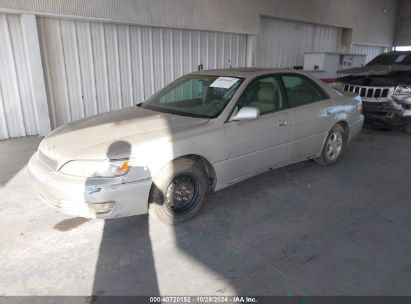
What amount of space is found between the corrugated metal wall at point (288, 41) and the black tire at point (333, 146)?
20.3 ft

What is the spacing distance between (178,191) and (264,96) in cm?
165

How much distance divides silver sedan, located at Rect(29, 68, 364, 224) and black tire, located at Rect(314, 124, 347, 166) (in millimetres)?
46

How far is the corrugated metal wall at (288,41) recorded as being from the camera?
1085 centimetres

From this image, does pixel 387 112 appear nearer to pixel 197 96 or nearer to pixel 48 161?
pixel 197 96

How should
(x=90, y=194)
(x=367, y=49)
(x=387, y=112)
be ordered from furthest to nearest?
(x=367, y=49), (x=387, y=112), (x=90, y=194)

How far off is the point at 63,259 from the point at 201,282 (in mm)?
1238

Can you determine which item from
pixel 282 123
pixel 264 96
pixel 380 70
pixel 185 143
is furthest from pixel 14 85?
pixel 380 70

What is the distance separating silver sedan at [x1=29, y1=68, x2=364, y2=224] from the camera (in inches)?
115

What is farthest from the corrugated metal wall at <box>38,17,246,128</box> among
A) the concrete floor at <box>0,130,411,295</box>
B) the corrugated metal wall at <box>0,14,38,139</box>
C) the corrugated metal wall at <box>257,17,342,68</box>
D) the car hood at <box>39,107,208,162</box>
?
the car hood at <box>39,107,208,162</box>

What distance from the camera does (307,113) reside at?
14.7 ft

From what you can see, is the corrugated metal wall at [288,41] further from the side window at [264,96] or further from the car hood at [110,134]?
the car hood at [110,134]

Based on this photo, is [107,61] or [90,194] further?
[107,61]

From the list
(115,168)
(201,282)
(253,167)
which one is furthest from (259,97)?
(201,282)

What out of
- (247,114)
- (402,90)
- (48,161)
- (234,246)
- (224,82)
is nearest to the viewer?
(234,246)
